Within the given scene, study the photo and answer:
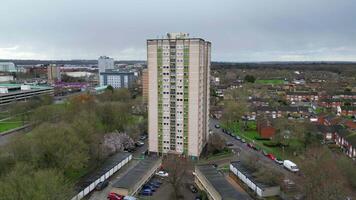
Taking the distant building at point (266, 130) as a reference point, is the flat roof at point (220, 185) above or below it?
below

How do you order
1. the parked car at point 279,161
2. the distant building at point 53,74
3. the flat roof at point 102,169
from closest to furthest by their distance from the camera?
1. the flat roof at point 102,169
2. the parked car at point 279,161
3. the distant building at point 53,74

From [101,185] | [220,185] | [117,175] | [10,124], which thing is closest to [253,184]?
[220,185]

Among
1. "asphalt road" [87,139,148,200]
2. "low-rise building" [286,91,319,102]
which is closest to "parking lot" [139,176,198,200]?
"asphalt road" [87,139,148,200]

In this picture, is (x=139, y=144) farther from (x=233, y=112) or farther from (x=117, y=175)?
(x=233, y=112)

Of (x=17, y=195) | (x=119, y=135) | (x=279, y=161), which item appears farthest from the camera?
(x=119, y=135)

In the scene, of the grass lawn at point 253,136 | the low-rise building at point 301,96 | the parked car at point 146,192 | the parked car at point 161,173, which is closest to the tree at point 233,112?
the grass lawn at point 253,136

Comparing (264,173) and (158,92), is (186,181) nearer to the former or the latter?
(264,173)

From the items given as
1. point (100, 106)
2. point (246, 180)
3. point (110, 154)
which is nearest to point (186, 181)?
point (246, 180)

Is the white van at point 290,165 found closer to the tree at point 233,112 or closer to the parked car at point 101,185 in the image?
the parked car at point 101,185
